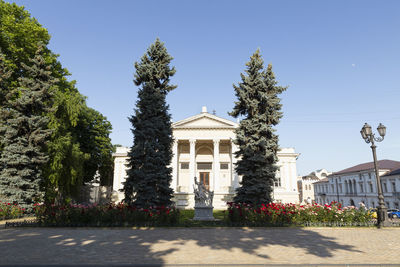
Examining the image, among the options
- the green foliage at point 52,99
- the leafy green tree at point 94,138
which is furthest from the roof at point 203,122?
the green foliage at point 52,99

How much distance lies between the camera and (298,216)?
42.1ft

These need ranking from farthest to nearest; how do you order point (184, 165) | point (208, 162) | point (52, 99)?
point (208, 162), point (184, 165), point (52, 99)

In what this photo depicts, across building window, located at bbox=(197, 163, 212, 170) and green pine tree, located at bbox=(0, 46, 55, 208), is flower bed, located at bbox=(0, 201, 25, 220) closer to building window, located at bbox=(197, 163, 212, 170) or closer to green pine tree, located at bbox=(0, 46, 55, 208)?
green pine tree, located at bbox=(0, 46, 55, 208)

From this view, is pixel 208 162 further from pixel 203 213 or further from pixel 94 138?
pixel 203 213

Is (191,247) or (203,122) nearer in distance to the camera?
(191,247)

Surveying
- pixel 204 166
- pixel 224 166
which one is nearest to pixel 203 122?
pixel 204 166

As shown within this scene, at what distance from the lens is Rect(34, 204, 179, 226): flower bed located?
11953mm

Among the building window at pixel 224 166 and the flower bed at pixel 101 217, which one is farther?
the building window at pixel 224 166

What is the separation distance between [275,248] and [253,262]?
1878 millimetres

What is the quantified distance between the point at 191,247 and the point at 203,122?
29062mm

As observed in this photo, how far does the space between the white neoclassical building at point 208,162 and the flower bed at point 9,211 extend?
19.0 meters

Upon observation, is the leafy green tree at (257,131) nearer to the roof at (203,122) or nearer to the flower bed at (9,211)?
the flower bed at (9,211)

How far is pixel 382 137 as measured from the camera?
44.4 ft

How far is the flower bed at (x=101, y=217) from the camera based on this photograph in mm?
11953
